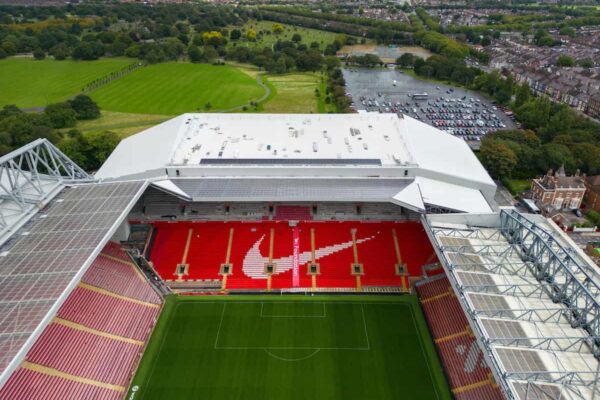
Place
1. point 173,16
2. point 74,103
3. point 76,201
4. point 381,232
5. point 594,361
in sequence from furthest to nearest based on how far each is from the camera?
point 173,16 → point 74,103 → point 381,232 → point 76,201 → point 594,361

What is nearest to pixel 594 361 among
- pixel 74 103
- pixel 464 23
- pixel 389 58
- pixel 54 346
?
pixel 54 346

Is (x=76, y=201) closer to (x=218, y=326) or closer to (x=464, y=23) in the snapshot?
(x=218, y=326)

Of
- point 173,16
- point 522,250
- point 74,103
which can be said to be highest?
point 173,16

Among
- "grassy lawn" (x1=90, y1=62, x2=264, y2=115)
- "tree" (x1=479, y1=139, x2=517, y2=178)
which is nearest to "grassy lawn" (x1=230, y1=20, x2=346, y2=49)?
"grassy lawn" (x1=90, y1=62, x2=264, y2=115)

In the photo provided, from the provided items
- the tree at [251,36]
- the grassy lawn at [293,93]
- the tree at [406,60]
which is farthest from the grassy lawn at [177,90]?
the tree at [406,60]

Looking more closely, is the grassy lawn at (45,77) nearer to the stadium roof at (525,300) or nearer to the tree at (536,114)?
the stadium roof at (525,300)

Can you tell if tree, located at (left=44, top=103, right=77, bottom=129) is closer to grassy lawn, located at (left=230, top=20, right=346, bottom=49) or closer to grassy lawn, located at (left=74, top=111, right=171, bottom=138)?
grassy lawn, located at (left=74, top=111, right=171, bottom=138)

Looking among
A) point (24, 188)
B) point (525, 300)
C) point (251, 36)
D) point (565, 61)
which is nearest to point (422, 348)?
point (525, 300)
